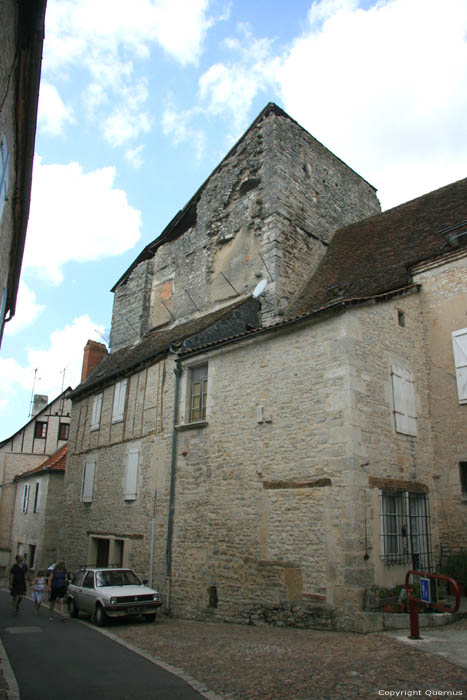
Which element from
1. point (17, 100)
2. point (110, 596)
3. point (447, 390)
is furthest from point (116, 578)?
point (17, 100)

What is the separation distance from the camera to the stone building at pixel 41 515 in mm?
18922

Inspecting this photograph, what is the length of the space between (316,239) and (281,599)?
10.4 m

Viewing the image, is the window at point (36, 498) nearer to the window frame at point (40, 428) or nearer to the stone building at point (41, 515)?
the stone building at point (41, 515)

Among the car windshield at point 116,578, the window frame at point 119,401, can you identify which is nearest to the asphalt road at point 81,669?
the car windshield at point 116,578

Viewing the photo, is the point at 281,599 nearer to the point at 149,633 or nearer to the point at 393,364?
the point at 149,633

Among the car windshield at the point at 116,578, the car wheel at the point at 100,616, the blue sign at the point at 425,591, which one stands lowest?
the car wheel at the point at 100,616

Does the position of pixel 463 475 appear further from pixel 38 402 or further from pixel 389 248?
pixel 38 402

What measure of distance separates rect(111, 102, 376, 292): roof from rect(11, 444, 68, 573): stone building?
25.6 feet

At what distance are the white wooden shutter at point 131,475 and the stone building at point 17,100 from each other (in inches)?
260

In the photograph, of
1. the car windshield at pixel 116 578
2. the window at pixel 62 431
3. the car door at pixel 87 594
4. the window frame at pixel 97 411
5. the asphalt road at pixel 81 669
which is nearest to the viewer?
the asphalt road at pixel 81 669

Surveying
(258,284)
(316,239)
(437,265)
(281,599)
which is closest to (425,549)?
(281,599)

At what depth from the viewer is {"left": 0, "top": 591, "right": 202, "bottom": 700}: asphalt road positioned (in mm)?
4992

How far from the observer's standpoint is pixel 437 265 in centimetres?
1062

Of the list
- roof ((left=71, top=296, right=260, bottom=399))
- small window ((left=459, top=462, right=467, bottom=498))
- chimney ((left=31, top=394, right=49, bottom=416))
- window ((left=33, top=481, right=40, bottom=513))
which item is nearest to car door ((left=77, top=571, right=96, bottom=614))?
roof ((left=71, top=296, right=260, bottom=399))
